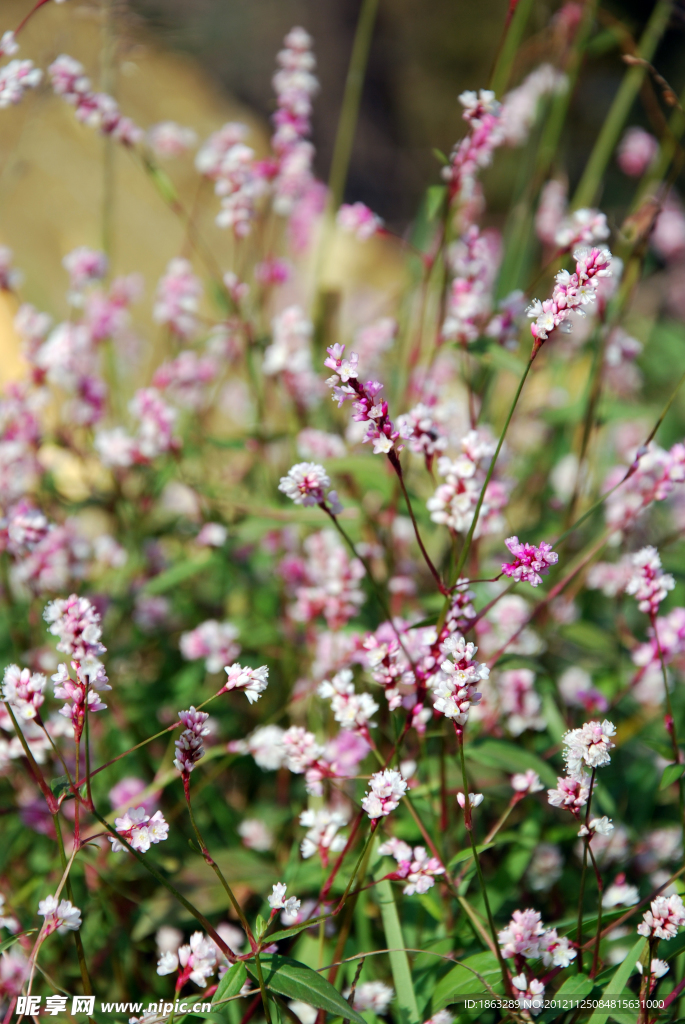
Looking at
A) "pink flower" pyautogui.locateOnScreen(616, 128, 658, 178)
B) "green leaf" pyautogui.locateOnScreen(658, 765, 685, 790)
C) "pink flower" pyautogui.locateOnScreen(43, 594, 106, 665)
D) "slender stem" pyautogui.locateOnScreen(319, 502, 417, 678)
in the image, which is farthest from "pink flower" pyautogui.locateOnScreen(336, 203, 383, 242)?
"pink flower" pyautogui.locateOnScreen(616, 128, 658, 178)

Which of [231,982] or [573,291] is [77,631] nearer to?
[231,982]

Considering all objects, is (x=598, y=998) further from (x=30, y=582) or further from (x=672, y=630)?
(x=30, y=582)

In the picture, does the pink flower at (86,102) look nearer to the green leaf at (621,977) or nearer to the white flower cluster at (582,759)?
the white flower cluster at (582,759)

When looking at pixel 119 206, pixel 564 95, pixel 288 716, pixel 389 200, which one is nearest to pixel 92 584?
pixel 288 716

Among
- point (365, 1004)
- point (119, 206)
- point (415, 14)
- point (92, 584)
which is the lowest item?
point (365, 1004)

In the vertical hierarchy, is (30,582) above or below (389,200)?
below

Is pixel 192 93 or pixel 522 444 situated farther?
pixel 192 93

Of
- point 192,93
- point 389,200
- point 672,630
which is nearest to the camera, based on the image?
point 672,630
